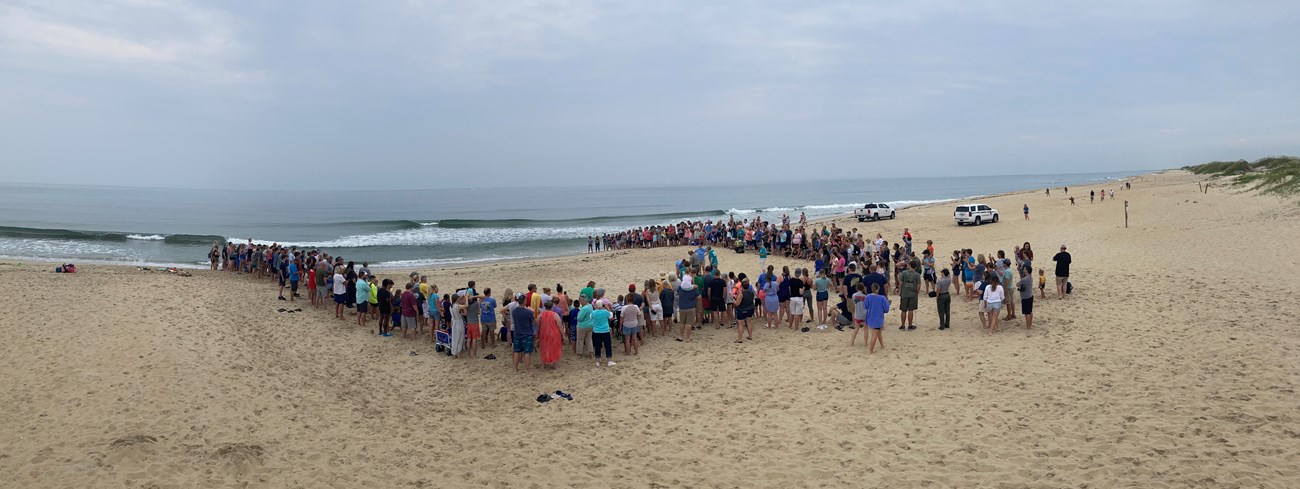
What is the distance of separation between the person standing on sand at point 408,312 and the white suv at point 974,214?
1110 inches

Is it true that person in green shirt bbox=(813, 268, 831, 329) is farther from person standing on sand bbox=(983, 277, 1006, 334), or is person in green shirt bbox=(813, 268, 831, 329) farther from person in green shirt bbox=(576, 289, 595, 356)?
person in green shirt bbox=(576, 289, 595, 356)

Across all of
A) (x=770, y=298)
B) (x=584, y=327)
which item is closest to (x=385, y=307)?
(x=584, y=327)

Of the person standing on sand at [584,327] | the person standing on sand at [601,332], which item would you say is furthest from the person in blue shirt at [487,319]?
the person standing on sand at [601,332]

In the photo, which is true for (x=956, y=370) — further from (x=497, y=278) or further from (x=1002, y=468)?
(x=497, y=278)

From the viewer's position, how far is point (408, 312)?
497 inches

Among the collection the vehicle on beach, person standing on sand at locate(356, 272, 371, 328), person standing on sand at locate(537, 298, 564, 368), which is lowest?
person standing on sand at locate(537, 298, 564, 368)

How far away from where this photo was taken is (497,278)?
21.0 metres

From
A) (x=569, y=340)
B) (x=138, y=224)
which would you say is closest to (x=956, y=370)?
(x=569, y=340)

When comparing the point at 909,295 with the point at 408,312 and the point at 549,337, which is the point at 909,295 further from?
the point at 408,312

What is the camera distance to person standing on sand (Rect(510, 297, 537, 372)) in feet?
34.6

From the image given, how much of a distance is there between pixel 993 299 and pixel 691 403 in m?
5.80

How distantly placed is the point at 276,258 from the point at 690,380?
14581mm

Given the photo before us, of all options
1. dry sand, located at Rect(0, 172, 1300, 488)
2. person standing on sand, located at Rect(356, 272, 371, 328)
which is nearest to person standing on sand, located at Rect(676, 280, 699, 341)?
dry sand, located at Rect(0, 172, 1300, 488)

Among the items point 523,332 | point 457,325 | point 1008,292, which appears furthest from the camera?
point 1008,292
